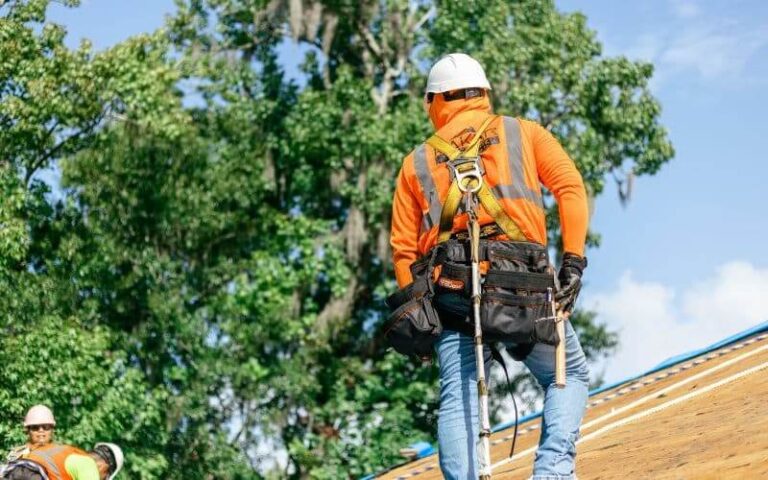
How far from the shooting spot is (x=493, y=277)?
489cm

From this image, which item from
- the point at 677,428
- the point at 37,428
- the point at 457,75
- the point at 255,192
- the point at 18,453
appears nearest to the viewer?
the point at 457,75

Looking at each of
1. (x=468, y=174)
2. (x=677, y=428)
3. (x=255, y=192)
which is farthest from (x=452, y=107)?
(x=255, y=192)

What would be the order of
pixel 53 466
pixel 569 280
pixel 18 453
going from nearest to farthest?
pixel 569 280, pixel 53 466, pixel 18 453

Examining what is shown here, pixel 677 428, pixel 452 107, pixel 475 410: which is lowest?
pixel 475 410

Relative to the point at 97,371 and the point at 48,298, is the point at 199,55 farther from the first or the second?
the point at 97,371

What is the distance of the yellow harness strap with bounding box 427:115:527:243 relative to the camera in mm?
4938

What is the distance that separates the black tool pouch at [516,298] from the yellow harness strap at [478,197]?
0.07 m

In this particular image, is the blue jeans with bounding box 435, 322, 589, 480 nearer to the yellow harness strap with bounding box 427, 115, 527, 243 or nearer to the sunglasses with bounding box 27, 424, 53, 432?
the yellow harness strap with bounding box 427, 115, 527, 243

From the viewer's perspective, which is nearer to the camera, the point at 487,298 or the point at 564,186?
the point at 487,298

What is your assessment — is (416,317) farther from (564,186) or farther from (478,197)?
(564,186)

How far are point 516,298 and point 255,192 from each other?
20.6 meters

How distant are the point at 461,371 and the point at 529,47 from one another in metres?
20.1

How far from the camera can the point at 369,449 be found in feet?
77.9

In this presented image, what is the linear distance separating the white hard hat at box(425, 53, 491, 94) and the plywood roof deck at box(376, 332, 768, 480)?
6.08 ft
